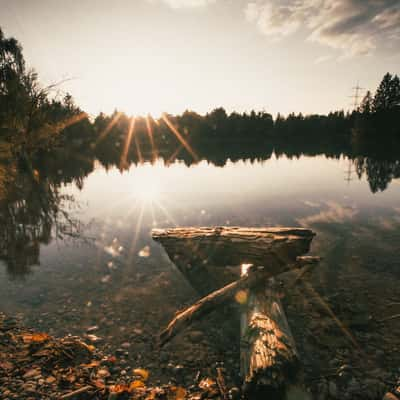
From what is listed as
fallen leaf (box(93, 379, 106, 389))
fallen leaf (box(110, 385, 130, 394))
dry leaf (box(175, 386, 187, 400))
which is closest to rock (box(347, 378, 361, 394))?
dry leaf (box(175, 386, 187, 400))

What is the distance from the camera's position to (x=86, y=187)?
22.0 m

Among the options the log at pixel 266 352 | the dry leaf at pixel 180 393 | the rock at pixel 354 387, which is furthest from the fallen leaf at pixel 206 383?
the rock at pixel 354 387

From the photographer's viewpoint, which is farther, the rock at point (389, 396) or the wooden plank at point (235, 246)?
the wooden plank at point (235, 246)

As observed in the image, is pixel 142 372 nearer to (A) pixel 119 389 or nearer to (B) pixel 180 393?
(A) pixel 119 389

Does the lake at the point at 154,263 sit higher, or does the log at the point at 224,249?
the log at the point at 224,249

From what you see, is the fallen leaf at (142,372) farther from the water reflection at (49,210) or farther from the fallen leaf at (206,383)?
the water reflection at (49,210)

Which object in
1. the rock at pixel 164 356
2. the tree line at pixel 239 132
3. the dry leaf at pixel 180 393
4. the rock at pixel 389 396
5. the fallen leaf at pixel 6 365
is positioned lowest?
the rock at pixel 164 356

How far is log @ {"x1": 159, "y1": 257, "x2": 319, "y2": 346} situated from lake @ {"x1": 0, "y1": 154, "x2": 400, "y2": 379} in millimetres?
440

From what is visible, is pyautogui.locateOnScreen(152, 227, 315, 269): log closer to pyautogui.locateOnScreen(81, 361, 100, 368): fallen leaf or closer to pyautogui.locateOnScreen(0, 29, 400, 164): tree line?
pyautogui.locateOnScreen(81, 361, 100, 368): fallen leaf

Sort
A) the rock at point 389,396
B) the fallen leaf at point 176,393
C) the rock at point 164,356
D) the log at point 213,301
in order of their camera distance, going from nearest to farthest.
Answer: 1. the rock at point 389,396
2. the fallen leaf at point 176,393
3. the rock at point 164,356
4. the log at point 213,301

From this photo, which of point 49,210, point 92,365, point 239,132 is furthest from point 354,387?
point 239,132

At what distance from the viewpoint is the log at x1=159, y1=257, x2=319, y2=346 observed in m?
4.52

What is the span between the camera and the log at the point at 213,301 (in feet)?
14.8

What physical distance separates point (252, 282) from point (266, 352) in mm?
1963
